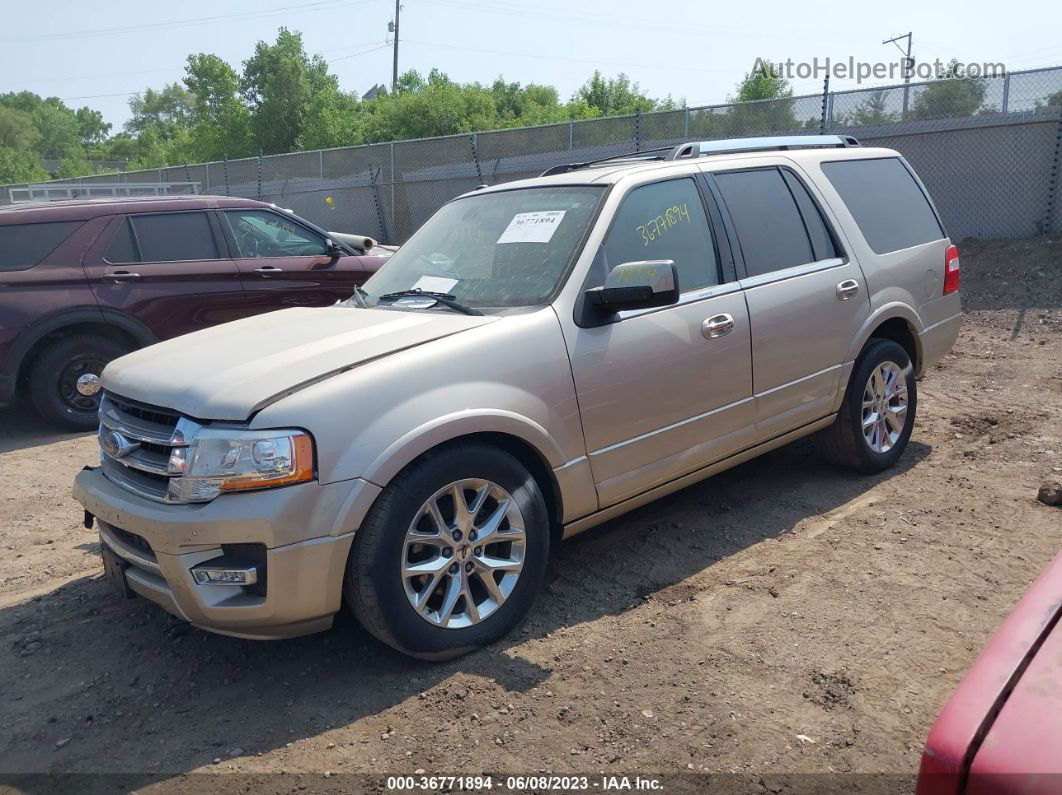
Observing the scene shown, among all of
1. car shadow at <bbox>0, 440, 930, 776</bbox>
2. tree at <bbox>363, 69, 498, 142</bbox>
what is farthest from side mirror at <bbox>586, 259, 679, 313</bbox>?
tree at <bbox>363, 69, 498, 142</bbox>

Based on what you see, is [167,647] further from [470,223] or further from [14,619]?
[470,223]

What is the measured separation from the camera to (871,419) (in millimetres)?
5289

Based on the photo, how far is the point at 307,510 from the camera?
305 centimetres

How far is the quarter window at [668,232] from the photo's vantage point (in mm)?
4105

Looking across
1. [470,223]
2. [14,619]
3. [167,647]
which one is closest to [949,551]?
[470,223]

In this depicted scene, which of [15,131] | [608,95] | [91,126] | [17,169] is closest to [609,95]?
[608,95]

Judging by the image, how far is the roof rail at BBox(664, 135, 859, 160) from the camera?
15.8 ft

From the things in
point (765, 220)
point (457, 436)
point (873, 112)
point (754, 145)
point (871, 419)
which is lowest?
point (871, 419)

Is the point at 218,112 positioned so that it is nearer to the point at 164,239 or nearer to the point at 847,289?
the point at 164,239

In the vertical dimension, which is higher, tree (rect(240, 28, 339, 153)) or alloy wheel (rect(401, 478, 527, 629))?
tree (rect(240, 28, 339, 153))

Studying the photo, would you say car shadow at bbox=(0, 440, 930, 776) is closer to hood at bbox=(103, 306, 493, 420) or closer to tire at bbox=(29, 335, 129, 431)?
hood at bbox=(103, 306, 493, 420)

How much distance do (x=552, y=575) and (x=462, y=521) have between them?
100cm

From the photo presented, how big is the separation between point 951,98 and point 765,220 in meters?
9.58

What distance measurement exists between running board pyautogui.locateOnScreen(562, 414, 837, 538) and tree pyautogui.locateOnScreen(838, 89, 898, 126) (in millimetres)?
9591
